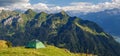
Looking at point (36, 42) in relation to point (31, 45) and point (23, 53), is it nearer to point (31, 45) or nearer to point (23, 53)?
point (31, 45)

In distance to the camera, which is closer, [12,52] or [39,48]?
[12,52]

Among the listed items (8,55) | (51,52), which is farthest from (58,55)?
(8,55)

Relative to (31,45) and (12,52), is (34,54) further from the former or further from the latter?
(31,45)

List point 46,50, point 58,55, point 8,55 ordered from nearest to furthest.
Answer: point 8,55, point 58,55, point 46,50

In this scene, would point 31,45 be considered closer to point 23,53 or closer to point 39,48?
point 39,48

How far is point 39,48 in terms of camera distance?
131 m

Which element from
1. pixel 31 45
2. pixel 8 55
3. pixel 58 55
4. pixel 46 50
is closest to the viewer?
pixel 8 55

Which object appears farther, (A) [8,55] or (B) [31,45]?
(B) [31,45]

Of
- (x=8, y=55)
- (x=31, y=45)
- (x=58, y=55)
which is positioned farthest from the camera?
(x=31, y=45)

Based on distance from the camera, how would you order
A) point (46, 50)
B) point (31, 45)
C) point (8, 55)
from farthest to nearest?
point (31, 45) → point (46, 50) → point (8, 55)

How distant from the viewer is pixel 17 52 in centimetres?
11206

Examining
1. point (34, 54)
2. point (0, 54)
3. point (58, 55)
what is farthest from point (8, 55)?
point (58, 55)

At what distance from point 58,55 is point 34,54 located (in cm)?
1088

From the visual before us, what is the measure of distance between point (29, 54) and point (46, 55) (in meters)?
6.97
